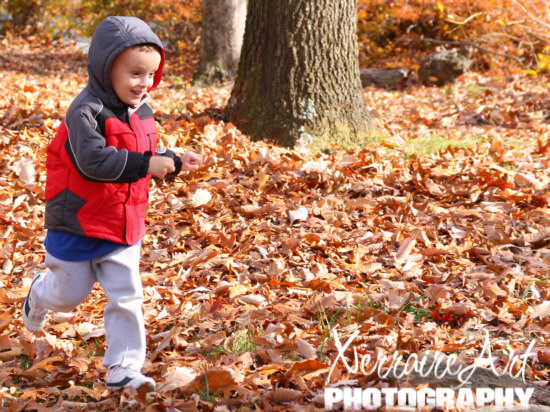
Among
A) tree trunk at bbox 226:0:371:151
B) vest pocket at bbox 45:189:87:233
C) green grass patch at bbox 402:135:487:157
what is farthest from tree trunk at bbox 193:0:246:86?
vest pocket at bbox 45:189:87:233

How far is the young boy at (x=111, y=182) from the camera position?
2.46 metres

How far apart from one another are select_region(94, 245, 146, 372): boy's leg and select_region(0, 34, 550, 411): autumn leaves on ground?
180 millimetres

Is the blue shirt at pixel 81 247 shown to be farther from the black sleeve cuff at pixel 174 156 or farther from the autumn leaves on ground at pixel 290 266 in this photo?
the autumn leaves on ground at pixel 290 266

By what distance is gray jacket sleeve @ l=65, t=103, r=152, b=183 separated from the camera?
7.92ft

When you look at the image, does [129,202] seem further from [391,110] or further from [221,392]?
[391,110]

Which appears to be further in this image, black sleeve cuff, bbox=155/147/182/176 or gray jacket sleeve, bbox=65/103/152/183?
black sleeve cuff, bbox=155/147/182/176

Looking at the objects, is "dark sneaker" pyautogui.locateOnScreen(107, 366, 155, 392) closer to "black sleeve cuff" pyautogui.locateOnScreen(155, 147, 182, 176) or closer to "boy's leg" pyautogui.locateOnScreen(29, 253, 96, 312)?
"boy's leg" pyautogui.locateOnScreen(29, 253, 96, 312)

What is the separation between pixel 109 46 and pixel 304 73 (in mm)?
3456

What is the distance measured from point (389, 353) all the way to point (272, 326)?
0.63 m

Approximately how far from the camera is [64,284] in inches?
106

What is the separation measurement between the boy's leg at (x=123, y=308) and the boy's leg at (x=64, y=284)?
7cm

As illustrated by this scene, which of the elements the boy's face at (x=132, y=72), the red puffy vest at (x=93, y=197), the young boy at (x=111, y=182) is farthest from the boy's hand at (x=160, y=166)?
the boy's face at (x=132, y=72)

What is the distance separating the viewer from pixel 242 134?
236 inches

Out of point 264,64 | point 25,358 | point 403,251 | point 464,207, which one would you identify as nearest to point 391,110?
point 264,64
